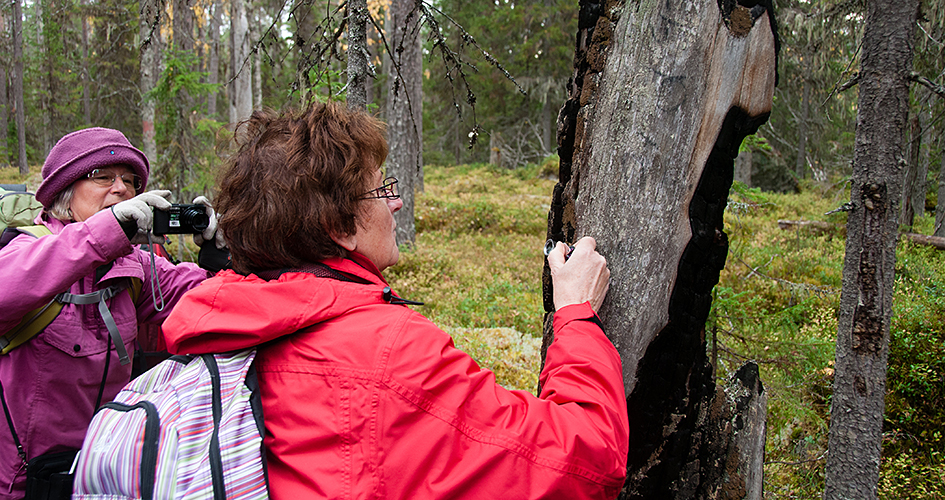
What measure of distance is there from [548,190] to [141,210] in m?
17.4

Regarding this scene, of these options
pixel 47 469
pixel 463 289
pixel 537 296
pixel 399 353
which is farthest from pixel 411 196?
pixel 399 353

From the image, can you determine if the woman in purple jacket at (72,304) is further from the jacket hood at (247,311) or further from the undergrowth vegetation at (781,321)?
the undergrowth vegetation at (781,321)

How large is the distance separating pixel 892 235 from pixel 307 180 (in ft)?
9.96

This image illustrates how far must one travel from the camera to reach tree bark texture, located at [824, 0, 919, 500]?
2.81 m

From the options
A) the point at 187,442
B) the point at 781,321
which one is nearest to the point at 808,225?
the point at 781,321

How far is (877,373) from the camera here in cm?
297

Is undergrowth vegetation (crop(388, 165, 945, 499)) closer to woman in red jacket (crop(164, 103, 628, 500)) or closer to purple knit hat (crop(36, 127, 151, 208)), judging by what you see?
woman in red jacket (crop(164, 103, 628, 500))

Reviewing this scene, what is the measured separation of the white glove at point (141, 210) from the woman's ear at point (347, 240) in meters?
1.03

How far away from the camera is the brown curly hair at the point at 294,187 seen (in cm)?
141

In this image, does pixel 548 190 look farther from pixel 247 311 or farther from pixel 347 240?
pixel 247 311

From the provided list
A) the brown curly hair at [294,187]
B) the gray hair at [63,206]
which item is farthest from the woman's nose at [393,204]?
the gray hair at [63,206]

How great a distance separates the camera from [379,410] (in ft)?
3.84

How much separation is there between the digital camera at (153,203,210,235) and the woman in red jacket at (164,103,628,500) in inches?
34.2

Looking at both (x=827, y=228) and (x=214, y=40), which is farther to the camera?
(x=214, y=40)
